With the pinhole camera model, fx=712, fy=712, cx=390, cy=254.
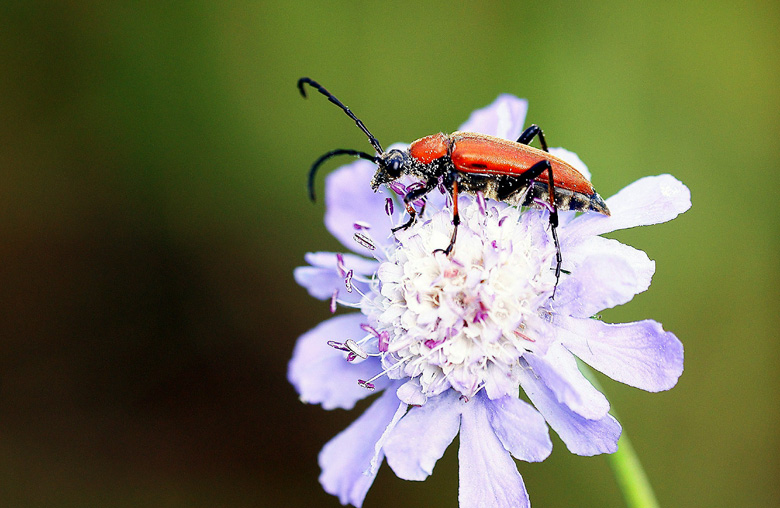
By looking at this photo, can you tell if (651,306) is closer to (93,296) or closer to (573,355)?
(573,355)

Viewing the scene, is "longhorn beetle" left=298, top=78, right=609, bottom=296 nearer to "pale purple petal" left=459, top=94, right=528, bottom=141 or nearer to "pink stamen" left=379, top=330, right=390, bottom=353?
"pale purple petal" left=459, top=94, right=528, bottom=141

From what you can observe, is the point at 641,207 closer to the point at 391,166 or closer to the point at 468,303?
the point at 468,303

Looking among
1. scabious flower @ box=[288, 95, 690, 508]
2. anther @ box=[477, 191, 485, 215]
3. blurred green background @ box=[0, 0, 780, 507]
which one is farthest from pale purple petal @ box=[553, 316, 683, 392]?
blurred green background @ box=[0, 0, 780, 507]

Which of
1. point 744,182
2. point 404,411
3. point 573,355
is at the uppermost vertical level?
point 744,182

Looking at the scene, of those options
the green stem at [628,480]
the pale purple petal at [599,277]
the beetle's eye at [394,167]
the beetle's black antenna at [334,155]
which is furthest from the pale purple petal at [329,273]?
the green stem at [628,480]

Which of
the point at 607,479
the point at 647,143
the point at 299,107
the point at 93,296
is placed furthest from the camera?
the point at 93,296

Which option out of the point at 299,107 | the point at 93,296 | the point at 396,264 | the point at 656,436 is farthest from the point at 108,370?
the point at 656,436
